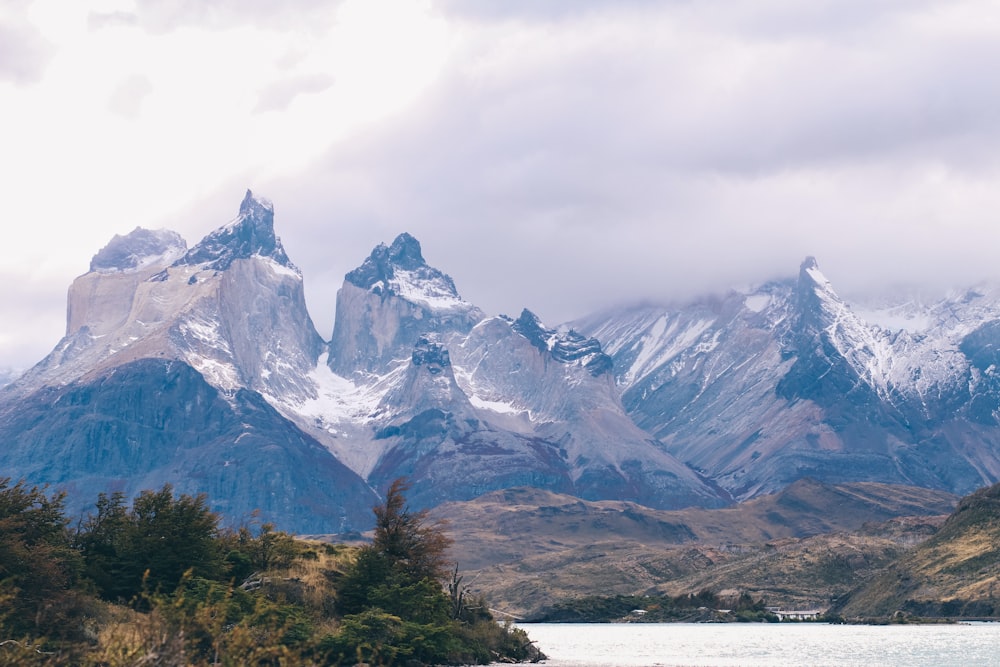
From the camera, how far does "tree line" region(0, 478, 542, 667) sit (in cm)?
9188

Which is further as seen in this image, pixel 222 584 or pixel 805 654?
pixel 805 654

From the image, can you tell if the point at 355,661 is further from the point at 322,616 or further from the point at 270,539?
the point at 270,539

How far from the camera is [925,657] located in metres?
159

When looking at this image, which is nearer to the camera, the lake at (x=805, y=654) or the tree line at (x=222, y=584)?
the tree line at (x=222, y=584)

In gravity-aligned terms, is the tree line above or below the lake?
above

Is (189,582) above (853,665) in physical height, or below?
above

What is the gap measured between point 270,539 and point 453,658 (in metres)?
19.3

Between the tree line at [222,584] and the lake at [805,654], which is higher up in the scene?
the tree line at [222,584]

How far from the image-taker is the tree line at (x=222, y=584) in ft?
301

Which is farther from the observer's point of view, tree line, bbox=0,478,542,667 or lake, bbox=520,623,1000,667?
lake, bbox=520,623,1000,667

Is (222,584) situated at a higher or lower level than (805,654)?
higher

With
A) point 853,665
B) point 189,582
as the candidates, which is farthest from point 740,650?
point 189,582

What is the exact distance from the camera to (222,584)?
346 feet

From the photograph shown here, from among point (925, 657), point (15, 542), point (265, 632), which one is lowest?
point (925, 657)
